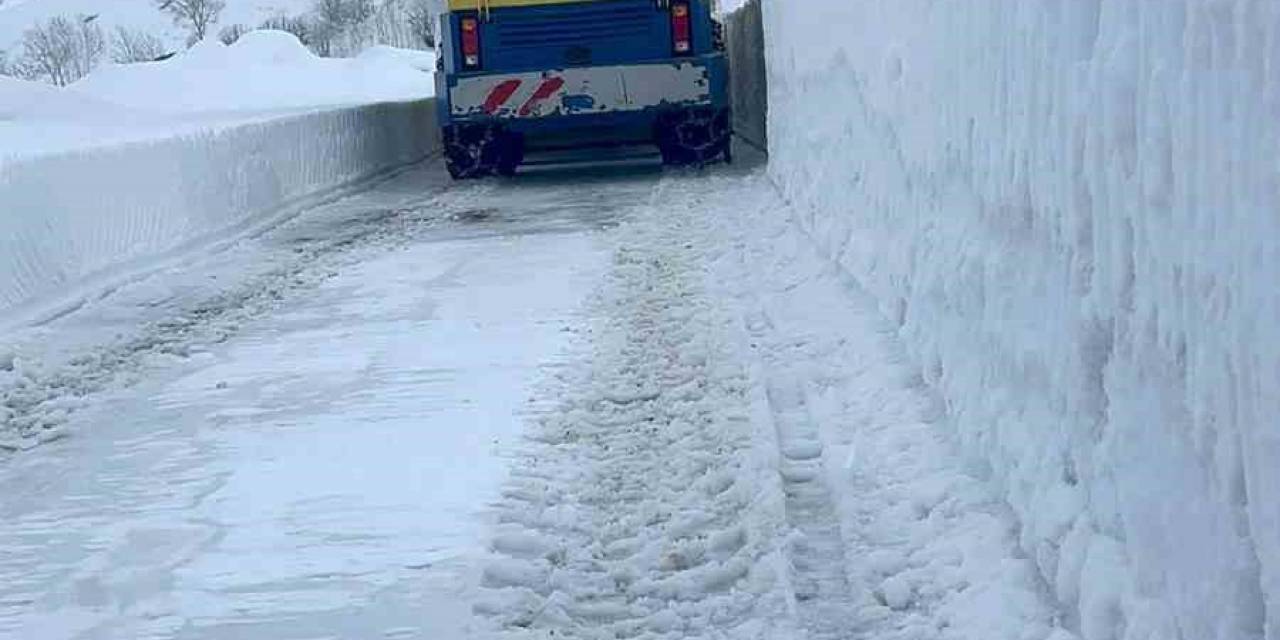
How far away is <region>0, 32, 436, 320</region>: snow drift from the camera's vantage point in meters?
10.3

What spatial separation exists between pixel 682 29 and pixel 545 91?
1.41 m

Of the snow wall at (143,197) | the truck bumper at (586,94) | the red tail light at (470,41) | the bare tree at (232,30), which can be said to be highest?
the bare tree at (232,30)

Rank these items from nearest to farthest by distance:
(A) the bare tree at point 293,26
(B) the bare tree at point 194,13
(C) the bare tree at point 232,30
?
1. (A) the bare tree at point 293,26
2. (B) the bare tree at point 194,13
3. (C) the bare tree at point 232,30

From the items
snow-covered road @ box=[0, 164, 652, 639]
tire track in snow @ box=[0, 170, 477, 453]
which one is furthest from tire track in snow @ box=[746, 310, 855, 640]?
tire track in snow @ box=[0, 170, 477, 453]

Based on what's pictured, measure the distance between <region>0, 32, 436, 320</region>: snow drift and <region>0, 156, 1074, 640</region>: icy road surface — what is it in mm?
731

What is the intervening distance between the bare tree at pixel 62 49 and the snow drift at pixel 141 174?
58853mm

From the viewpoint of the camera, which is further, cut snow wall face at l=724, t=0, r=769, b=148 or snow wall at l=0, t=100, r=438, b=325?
cut snow wall face at l=724, t=0, r=769, b=148

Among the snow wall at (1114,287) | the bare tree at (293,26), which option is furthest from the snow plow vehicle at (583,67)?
the bare tree at (293,26)

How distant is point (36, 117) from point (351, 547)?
22.5 m

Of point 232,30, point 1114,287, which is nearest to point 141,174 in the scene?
point 1114,287

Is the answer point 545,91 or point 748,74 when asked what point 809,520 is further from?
point 748,74

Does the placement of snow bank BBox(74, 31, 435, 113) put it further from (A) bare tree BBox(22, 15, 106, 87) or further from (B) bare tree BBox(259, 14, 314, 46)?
(B) bare tree BBox(259, 14, 314, 46)

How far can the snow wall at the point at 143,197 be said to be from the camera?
10.2 m

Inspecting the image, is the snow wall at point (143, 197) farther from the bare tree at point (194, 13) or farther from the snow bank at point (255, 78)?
the bare tree at point (194, 13)
